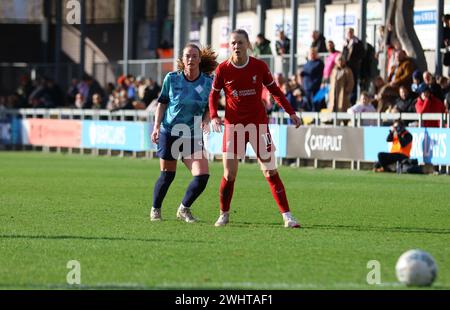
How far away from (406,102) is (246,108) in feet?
44.1

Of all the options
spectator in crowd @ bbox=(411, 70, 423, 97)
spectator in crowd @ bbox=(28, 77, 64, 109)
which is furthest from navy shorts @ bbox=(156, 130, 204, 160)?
spectator in crowd @ bbox=(28, 77, 64, 109)

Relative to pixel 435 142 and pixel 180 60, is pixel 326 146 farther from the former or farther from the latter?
pixel 180 60

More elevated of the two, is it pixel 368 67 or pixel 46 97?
pixel 368 67

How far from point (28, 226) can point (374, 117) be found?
14.7 meters

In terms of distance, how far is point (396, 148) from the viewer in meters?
26.3

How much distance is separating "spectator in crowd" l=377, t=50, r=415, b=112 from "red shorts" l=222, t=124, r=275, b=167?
13076 millimetres

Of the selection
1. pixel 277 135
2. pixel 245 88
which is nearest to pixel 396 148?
pixel 277 135

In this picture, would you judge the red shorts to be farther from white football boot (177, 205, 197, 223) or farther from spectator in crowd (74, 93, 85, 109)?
spectator in crowd (74, 93, 85, 109)

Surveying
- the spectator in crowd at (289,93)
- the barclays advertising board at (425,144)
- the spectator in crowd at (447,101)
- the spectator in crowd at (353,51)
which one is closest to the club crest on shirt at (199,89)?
the barclays advertising board at (425,144)

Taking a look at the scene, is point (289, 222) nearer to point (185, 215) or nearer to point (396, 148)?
point (185, 215)

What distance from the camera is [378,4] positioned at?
34.4 meters

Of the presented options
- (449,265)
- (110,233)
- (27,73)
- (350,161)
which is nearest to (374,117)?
(350,161)

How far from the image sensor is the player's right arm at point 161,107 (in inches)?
584

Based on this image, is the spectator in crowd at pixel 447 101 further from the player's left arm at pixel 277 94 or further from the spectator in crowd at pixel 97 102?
the spectator in crowd at pixel 97 102
